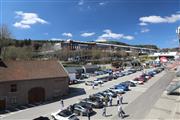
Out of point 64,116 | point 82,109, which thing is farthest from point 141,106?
point 64,116

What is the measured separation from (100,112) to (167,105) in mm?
11214

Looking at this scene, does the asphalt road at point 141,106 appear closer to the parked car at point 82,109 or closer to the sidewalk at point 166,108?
the sidewalk at point 166,108

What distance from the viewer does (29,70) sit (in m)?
47.7

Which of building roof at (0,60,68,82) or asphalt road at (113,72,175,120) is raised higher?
building roof at (0,60,68,82)

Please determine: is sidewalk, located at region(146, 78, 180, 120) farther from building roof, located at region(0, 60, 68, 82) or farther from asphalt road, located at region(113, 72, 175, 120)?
building roof, located at region(0, 60, 68, 82)

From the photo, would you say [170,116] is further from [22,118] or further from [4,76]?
[4,76]

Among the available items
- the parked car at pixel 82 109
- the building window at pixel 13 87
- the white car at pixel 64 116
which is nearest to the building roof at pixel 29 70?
the building window at pixel 13 87

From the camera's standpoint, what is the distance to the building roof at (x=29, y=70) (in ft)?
144

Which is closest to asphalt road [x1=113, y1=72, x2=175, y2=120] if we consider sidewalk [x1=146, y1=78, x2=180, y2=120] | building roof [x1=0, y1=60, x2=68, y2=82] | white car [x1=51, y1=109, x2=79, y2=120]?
sidewalk [x1=146, y1=78, x2=180, y2=120]

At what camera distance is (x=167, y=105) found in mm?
39031

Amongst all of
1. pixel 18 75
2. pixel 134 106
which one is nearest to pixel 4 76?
pixel 18 75

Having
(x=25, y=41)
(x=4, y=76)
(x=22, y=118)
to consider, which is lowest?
(x=22, y=118)

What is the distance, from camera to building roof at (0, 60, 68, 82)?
43781mm

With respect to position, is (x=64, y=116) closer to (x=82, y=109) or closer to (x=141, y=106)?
(x=82, y=109)
